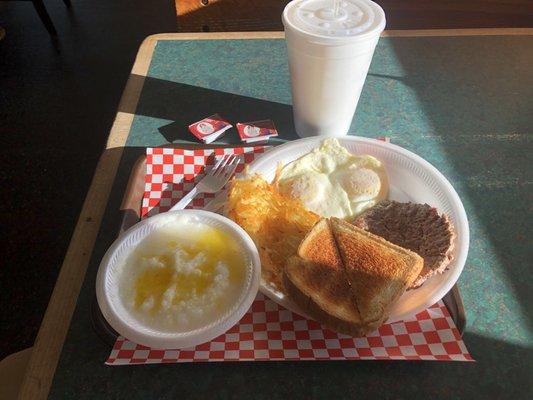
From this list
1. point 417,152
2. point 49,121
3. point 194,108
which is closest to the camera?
point 417,152

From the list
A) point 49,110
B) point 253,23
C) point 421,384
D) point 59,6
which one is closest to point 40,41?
point 59,6

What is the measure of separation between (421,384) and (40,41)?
168 inches

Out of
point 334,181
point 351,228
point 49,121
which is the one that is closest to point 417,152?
point 334,181

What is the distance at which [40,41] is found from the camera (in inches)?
153

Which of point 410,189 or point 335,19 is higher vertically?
point 335,19

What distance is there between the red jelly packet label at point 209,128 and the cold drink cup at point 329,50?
11.3 inches

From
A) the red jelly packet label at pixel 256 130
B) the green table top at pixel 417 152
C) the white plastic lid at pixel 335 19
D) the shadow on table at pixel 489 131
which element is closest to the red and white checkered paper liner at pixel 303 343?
the green table top at pixel 417 152

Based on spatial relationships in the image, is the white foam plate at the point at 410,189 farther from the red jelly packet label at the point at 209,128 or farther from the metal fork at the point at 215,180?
the red jelly packet label at the point at 209,128

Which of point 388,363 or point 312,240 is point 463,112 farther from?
point 388,363

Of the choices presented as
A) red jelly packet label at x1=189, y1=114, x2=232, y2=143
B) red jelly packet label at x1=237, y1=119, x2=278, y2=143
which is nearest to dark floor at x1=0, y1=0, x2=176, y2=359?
red jelly packet label at x1=189, y1=114, x2=232, y2=143

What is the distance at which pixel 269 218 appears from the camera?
3.89 feet

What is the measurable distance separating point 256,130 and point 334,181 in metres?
0.38

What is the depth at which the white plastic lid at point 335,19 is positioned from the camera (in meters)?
1.18

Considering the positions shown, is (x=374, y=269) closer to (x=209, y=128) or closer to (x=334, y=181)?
(x=334, y=181)
